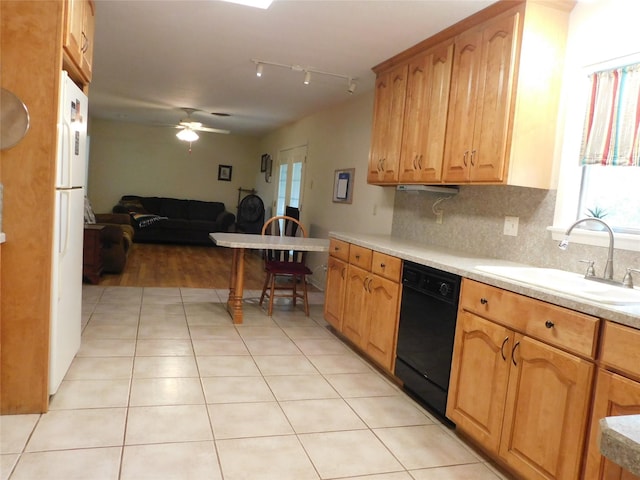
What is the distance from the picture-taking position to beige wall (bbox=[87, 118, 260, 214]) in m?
9.00

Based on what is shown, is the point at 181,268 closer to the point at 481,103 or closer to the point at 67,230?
the point at 67,230

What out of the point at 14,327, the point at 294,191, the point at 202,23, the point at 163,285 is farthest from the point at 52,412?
the point at 294,191

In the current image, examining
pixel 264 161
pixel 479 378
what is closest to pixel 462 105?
pixel 479 378

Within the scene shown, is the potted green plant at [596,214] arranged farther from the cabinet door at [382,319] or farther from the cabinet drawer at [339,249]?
the cabinet drawer at [339,249]

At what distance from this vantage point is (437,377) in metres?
2.44

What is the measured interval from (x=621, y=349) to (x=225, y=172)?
8.97 meters

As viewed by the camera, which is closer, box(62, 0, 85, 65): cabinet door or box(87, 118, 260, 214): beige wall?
box(62, 0, 85, 65): cabinet door

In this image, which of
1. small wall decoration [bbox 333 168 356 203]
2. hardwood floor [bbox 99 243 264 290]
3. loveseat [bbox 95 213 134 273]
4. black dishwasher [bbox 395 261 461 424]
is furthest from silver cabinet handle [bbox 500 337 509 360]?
loveseat [bbox 95 213 134 273]

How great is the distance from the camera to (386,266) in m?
2.96

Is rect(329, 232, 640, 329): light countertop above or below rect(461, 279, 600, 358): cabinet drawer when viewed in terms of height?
above

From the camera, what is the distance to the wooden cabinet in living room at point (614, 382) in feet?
4.74

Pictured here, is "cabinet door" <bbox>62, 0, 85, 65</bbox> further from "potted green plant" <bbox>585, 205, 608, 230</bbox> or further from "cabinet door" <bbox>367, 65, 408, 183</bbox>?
"potted green plant" <bbox>585, 205, 608, 230</bbox>

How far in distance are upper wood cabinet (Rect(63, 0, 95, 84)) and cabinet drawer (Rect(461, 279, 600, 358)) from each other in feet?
7.25

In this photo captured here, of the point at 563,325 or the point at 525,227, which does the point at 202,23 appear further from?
the point at 563,325
